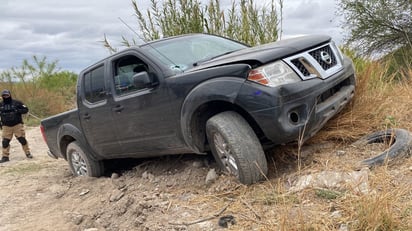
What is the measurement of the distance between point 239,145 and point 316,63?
3.71 ft

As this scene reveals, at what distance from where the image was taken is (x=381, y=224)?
292 cm

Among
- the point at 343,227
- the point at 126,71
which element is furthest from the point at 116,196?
the point at 343,227

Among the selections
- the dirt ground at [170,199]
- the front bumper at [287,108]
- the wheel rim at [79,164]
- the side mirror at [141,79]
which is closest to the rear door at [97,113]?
the dirt ground at [170,199]

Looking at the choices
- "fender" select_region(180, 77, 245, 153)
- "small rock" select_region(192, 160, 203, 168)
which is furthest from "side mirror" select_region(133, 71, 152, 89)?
"small rock" select_region(192, 160, 203, 168)

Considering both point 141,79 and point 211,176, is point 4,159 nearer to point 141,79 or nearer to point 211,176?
point 141,79

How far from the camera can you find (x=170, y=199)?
4629 millimetres

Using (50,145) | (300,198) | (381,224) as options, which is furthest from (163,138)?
(50,145)

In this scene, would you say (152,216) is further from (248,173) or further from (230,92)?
(230,92)

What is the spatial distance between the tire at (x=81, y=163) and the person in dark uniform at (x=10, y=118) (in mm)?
4178

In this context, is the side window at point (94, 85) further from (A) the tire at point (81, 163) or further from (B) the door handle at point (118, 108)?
(A) the tire at point (81, 163)

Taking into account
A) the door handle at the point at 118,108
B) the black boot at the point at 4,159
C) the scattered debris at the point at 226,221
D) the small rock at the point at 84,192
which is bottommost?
the black boot at the point at 4,159

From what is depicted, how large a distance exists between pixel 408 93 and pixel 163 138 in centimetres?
325

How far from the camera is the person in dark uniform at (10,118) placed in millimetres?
10484

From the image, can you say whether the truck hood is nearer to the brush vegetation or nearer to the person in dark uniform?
the brush vegetation
